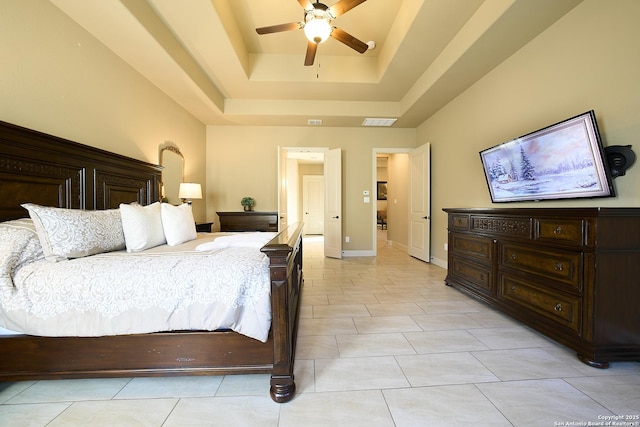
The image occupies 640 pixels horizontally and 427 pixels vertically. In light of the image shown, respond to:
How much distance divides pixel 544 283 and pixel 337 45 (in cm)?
369

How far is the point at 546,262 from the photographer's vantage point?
1.87 meters

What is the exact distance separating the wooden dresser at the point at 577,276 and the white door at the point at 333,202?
2.94 m

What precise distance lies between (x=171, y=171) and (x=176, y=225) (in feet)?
5.85

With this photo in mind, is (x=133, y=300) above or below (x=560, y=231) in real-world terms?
below

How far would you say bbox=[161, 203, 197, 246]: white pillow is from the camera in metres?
2.23

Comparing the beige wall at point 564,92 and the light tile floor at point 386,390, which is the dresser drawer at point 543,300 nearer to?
the light tile floor at point 386,390

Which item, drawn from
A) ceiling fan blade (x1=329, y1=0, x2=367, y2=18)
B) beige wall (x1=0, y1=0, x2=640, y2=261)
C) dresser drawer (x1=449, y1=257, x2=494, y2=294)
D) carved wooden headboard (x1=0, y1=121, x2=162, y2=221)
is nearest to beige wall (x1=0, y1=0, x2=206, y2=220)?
beige wall (x1=0, y1=0, x2=640, y2=261)

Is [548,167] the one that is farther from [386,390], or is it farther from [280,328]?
[280,328]

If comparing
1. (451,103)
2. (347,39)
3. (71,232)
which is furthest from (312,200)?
(71,232)

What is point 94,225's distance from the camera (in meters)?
1.73

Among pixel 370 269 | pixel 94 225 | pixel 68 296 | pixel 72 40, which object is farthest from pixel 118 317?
pixel 370 269

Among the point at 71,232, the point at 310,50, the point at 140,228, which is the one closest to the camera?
the point at 71,232

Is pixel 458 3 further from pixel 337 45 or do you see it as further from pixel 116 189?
pixel 116 189

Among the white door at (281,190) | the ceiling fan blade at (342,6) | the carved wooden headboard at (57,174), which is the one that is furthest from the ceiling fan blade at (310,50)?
the carved wooden headboard at (57,174)
